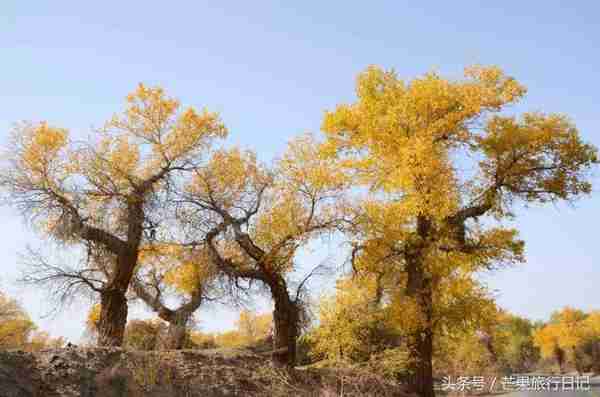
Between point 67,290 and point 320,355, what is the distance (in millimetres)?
11208

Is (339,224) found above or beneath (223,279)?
above

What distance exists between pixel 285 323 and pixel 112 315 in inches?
170

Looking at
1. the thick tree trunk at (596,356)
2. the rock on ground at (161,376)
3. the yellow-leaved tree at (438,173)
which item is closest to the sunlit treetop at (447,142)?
the yellow-leaved tree at (438,173)

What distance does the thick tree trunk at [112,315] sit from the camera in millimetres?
12148

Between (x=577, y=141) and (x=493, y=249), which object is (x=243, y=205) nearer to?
(x=493, y=249)

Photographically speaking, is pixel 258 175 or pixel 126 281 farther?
pixel 258 175

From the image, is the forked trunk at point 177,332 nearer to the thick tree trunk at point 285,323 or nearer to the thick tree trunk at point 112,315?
the thick tree trunk at point 112,315

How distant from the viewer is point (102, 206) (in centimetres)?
1292

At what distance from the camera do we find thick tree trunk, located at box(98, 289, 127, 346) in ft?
39.9

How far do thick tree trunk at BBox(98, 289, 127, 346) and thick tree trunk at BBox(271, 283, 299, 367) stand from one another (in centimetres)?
380

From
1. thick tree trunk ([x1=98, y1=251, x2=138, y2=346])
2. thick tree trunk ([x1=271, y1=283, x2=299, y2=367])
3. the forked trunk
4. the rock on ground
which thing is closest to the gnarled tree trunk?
thick tree trunk ([x1=271, y1=283, x2=299, y2=367])

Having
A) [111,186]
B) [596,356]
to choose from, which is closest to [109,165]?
[111,186]

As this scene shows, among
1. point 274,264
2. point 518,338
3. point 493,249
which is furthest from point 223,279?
point 518,338

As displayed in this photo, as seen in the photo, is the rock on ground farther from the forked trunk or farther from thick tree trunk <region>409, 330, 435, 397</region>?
the forked trunk
